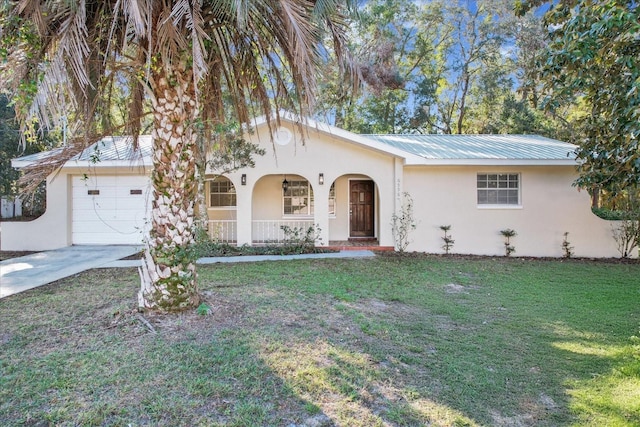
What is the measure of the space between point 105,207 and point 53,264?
3305 mm

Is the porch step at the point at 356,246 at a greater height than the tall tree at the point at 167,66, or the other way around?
the tall tree at the point at 167,66

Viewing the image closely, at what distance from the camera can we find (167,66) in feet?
14.6

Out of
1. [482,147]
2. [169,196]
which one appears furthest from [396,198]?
[169,196]

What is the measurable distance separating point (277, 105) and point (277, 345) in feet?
12.6

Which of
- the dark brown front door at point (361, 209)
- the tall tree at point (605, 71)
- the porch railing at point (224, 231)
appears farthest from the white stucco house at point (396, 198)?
the tall tree at point (605, 71)

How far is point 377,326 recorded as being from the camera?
4926 mm

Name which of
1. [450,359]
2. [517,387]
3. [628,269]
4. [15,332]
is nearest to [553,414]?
[517,387]

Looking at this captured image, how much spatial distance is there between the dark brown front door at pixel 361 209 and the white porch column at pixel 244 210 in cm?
401

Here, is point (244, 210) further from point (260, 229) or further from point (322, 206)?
point (322, 206)

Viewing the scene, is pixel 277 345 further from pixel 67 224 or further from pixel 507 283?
pixel 67 224

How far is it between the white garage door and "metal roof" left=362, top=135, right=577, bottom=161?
7983 mm

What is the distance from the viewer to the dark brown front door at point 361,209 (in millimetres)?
13594

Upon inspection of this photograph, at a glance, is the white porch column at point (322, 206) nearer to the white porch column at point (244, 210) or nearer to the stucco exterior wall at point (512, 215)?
the white porch column at point (244, 210)

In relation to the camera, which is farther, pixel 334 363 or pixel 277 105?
pixel 277 105
